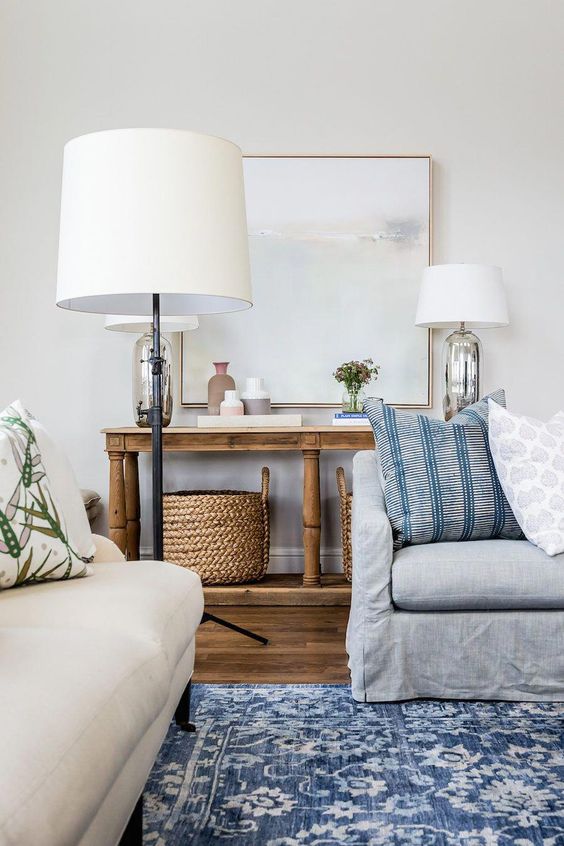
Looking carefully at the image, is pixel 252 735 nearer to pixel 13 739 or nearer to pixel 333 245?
pixel 13 739

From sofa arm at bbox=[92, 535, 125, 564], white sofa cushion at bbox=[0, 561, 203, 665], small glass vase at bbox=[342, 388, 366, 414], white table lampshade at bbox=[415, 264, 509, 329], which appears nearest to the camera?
white sofa cushion at bbox=[0, 561, 203, 665]

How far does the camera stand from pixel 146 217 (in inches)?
83.1

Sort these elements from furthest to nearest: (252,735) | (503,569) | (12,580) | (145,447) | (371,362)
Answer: (371,362)
(145,447)
(503,569)
(252,735)
(12,580)

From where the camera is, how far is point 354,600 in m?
2.52

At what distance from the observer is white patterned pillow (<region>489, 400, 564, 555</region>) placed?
97.7 inches

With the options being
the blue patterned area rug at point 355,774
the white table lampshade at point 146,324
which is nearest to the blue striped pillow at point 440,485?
the blue patterned area rug at point 355,774

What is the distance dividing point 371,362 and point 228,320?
73 cm

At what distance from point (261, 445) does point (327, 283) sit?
92cm

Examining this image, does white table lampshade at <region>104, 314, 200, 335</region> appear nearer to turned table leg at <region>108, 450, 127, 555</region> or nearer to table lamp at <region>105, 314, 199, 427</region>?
table lamp at <region>105, 314, 199, 427</region>

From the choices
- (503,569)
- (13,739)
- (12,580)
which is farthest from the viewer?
(503,569)

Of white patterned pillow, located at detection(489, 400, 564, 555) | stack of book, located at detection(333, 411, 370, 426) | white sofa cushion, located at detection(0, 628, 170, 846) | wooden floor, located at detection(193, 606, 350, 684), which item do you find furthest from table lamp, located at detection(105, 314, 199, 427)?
white sofa cushion, located at detection(0, 628, 170, 846)

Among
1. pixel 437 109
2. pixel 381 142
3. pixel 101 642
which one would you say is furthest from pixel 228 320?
pixel 101 642

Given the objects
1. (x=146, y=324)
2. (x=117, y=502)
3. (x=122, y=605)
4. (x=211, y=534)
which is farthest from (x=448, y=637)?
(x=146, y=324)

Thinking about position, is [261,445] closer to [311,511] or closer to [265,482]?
[265,482]
